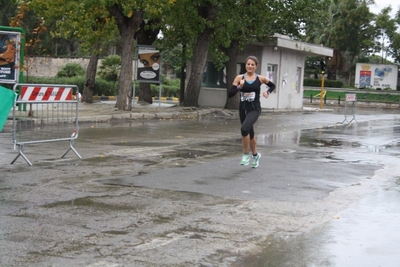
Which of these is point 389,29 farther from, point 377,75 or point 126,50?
point 126,50

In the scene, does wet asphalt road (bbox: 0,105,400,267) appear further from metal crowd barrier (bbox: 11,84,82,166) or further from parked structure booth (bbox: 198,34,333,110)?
parked structure booth (bbox: 198,34,333,110)

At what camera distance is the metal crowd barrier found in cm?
1146

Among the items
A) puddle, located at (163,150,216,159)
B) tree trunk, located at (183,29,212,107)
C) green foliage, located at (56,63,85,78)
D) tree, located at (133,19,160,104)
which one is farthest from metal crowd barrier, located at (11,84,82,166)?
green foliage, located at (56,63,85,78)

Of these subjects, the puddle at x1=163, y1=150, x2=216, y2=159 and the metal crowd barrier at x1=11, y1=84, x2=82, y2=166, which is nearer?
the metal crowd barrier at x1=11, y1=84, x2=82, y2=166

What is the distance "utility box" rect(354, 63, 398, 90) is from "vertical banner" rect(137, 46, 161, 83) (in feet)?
137

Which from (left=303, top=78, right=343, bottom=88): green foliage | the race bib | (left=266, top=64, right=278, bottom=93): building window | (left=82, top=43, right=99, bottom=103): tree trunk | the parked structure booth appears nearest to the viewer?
the race bib

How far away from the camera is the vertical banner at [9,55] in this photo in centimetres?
2017

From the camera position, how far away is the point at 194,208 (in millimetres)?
7848

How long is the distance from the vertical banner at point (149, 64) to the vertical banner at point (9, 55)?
31.7 ft

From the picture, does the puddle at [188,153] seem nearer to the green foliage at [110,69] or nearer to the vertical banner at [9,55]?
the vertical banner at [9,55]

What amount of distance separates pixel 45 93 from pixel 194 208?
5068 mm

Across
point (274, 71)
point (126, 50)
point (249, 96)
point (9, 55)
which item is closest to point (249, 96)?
point (249, 96)

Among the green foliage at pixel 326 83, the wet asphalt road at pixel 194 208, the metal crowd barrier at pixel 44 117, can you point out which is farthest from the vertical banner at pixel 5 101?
the green foliage at pixel 326 83

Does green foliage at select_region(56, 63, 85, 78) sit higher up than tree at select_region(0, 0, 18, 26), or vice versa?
tree at select_region(0, 0, 18, 26)
